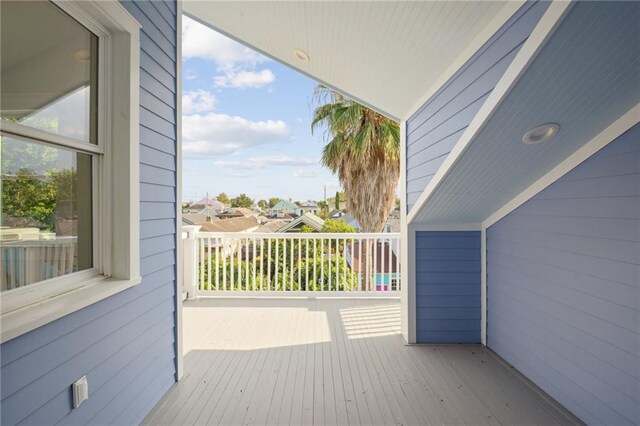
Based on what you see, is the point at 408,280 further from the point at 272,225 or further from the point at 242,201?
the point at 242,201

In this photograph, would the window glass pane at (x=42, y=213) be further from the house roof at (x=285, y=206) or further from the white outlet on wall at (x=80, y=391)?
the house roof at (x=285, y=206)

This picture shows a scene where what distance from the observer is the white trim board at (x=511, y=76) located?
1.20 m

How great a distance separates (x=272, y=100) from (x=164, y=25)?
1215 cm

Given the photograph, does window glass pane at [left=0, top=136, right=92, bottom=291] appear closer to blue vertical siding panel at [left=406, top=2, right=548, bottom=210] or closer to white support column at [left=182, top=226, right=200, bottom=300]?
blue vertical siding panel at [left=406, top=2, right=548, bottom=210]

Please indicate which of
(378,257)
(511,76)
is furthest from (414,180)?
(378,257)

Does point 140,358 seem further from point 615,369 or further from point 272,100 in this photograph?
point 272,100

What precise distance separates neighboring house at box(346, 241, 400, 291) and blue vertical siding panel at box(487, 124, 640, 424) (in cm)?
195

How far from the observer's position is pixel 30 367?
1.20 meters

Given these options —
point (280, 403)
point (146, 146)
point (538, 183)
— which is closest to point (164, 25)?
point (146, 146)

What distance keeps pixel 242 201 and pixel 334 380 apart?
7760mm

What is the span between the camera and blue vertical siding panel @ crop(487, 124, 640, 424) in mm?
1691

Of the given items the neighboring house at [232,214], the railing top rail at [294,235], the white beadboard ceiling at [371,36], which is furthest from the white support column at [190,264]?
the white beadboard ceiling at [371,36]

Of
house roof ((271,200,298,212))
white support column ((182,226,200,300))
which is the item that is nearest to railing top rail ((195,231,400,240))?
white support column ((182,226,200,300))

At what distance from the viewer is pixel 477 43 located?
1900 mm
